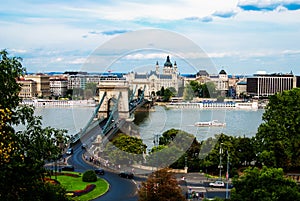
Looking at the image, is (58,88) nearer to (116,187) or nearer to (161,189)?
(116,187)

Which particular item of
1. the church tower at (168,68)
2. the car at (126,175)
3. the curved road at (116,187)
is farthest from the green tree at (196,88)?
the car at (126,175)

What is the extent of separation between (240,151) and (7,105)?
365 inches

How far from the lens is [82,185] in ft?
37.2

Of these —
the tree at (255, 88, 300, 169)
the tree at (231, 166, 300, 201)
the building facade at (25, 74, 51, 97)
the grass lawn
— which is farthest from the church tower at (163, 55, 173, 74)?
the tree at (231, 166, 300, 201)

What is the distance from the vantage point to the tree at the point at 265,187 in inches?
298

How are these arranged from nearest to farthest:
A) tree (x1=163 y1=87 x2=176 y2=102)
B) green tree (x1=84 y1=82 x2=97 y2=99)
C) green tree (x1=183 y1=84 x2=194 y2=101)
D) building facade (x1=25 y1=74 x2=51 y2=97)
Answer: green tree (x1=84 y1=82 x2=97 y2=99) → tree (x1=163 y1=87 x2=176 y2=102) → green tree (x1=183 y1=84 x2=194 y2=101) → building facade (x1=25 y1=74 x2=51 y2=97)

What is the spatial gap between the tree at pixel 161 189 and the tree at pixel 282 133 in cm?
489

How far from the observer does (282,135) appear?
12.8 metres

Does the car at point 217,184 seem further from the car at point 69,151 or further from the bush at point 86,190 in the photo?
the car at point 69,151

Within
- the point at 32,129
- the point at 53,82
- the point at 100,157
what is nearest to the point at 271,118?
the point at 100,157

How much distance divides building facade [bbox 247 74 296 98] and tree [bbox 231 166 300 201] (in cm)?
6085

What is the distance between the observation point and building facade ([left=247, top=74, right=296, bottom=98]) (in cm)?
6781

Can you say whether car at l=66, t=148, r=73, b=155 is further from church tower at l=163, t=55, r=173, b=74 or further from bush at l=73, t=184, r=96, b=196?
church tower at l=163, t=55, r=173, b=74

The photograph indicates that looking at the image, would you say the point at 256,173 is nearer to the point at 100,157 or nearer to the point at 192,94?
the point at 100,157
